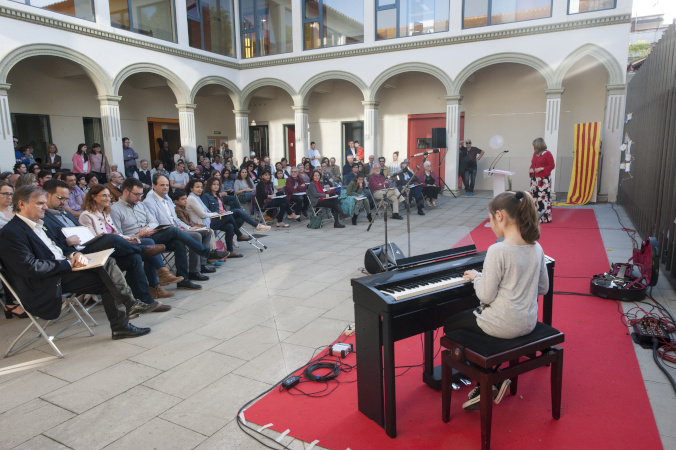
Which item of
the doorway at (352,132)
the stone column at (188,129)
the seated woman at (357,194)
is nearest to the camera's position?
the seated woman at (357,194)

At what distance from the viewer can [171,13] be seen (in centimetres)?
1246

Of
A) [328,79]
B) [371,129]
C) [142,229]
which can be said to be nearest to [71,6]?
[328,79]

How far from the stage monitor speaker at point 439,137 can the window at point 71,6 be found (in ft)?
28.1

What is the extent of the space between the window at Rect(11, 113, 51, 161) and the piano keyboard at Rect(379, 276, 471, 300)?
12288mm

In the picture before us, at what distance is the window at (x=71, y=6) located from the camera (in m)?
9.26

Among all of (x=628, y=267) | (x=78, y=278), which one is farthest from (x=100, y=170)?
(x=628, y=267)

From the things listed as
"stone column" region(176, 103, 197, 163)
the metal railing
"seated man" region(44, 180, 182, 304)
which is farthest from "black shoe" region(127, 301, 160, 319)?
"stone column" region(176, 103, 197, 163)

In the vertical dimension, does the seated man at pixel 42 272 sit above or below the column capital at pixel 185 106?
below

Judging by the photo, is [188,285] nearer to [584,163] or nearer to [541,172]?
[541,172]

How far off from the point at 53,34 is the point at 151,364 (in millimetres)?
9394

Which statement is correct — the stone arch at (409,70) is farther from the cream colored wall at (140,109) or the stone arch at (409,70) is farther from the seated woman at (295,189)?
the cream colored wall at (140,109)

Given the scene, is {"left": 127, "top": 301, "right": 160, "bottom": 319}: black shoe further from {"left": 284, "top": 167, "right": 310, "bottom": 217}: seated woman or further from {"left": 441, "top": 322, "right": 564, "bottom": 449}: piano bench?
{"left": 284, "top": 167, "right": 310, "bottom": 217}: seated woman

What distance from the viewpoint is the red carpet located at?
2273mm

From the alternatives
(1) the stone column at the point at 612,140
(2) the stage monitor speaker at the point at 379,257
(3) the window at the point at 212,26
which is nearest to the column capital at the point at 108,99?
(3) the window at the point at 212,26
